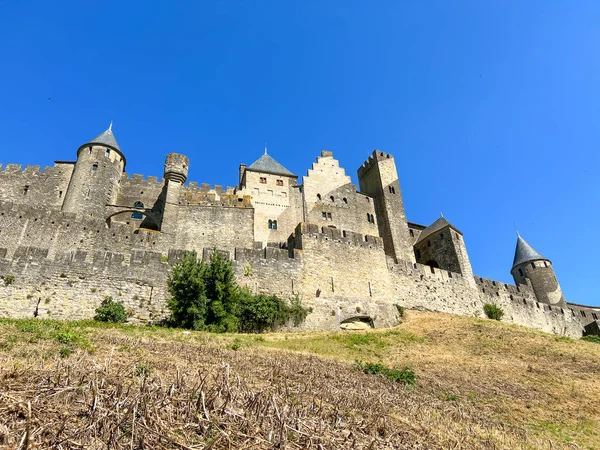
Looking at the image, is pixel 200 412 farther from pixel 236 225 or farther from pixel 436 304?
pixel 436 304

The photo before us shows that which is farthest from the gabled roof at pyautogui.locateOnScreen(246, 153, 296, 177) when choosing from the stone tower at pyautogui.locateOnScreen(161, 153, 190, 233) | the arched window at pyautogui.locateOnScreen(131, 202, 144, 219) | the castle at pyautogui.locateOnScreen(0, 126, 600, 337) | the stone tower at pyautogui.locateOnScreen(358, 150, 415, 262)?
the arched window at pyautogui.locateOnScreen(131, 202, 144, 219)

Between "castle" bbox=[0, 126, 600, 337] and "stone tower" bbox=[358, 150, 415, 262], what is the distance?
127 mm

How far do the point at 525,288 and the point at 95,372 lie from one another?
134 ft

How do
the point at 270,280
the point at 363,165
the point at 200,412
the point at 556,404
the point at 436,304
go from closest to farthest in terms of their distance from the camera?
the point at 200,412 < the point at 556,404 < the point at 270,280 < the point at 436,304 < the point at 363,165

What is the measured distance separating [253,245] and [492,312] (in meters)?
19.0

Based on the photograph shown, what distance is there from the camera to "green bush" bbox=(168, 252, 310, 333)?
57.6 feet

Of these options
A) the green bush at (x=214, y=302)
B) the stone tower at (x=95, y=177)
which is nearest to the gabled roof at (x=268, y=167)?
the stone tower at (x=95, y=177)

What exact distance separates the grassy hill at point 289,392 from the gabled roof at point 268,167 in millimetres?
21057

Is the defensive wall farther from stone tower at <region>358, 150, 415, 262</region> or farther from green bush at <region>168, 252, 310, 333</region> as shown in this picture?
stone tower at <region>358, 150, 415, 262</region>

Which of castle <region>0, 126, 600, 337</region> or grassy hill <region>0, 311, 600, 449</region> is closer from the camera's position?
grassy hill <region>0, 311, 600, 449</region>

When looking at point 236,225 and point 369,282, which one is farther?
point 236,225

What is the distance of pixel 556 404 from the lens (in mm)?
12719

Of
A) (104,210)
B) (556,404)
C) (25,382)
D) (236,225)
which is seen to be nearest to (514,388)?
(556,404)

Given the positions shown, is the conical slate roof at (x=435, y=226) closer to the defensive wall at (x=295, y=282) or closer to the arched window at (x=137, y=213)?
the defensive wall at (x=295, y=282)
